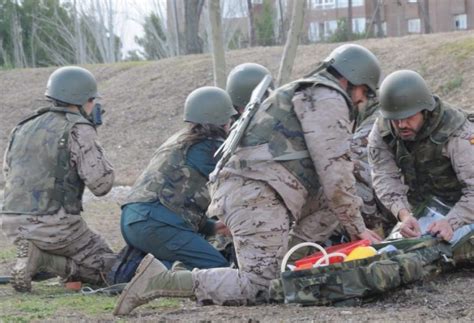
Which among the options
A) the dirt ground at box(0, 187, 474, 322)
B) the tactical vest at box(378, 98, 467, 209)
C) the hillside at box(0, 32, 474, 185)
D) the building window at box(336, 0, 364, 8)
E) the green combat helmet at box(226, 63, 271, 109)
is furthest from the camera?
the building window at box(336, 0, 364, 8)

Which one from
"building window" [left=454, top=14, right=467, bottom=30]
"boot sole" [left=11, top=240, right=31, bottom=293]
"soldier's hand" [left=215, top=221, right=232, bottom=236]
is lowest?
"boot sole" [left=11, top=240, right=31, bottom=293]

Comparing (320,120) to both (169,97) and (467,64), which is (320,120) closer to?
(467,64)

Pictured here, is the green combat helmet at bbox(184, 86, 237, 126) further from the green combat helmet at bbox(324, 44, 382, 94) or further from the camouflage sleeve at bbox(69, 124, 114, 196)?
the green combat helmet at bbox(324, 44, 382, 94)

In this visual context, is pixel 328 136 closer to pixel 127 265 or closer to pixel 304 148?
pixel 304 148

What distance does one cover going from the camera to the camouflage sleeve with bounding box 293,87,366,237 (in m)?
6.04

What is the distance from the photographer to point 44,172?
25.2ft

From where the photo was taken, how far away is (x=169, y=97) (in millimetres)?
22484

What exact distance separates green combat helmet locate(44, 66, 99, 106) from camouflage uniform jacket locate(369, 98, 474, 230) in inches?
92.8

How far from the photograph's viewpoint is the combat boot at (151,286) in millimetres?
5949

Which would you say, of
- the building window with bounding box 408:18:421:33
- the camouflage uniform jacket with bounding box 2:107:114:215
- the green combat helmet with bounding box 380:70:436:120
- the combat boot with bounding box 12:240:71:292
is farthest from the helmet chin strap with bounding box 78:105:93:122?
the building window with bounding box 408:18:421:33

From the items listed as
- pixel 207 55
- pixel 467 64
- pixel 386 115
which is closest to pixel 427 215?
pixel 386 115

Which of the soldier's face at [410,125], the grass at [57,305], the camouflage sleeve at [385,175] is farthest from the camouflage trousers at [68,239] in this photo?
the soldier's face at [410,125]

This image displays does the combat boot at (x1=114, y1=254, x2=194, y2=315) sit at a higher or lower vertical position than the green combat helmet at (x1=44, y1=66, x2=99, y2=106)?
lower

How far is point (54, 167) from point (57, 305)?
4.51 ft
